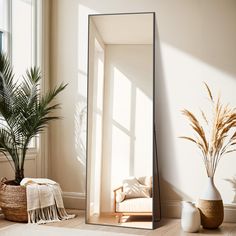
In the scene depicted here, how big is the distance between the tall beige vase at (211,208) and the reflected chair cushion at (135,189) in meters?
0.47

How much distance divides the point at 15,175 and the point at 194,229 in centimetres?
164

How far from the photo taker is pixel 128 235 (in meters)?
3.33

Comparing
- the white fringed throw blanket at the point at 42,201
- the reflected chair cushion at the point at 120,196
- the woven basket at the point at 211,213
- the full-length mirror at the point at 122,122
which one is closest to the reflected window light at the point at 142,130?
the full-length mirror at the point at 122,122

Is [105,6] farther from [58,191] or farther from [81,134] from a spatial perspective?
[58,191]

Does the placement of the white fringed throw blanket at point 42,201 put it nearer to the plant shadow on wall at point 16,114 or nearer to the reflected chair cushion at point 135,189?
the plant shadow on wall at point 16,114

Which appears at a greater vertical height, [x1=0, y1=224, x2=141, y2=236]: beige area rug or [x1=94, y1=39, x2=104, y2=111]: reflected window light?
[x1=94, y1=39, x2=104, y2=111]: reflected window light

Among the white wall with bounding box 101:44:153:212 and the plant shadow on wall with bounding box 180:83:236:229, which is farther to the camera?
the white wall with bounding box 101:44:153:212

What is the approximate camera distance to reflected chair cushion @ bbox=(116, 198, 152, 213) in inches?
143

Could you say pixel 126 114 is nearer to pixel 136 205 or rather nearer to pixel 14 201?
pixel 136 205

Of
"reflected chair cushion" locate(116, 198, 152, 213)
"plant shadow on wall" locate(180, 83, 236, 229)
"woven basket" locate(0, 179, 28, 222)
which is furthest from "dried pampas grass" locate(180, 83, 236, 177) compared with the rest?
"woven basket" locate(0, 179, 28, 222)

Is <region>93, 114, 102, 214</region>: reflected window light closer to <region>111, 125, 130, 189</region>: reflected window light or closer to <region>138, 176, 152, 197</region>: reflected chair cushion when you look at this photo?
<region>111, 125, 130, 189</region>: reflected window light

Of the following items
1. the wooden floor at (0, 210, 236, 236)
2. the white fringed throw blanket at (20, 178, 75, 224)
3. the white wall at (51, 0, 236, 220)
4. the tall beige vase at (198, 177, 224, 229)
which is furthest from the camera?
the white wall at (51, 0, 236, 220)

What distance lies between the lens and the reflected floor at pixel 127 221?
3.59 m

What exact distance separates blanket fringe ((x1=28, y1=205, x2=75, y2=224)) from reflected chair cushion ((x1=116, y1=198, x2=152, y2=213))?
58 centimetres
